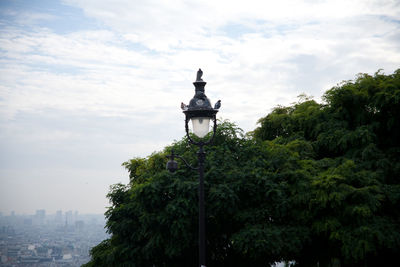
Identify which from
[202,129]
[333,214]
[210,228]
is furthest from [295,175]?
[202,129]

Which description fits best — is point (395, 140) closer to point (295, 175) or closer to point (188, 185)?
point (295, 175)

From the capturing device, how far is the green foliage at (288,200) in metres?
15.6

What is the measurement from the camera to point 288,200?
16266 millimetres

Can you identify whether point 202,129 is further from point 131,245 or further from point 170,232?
point 131,245

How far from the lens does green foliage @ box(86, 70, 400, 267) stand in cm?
1556

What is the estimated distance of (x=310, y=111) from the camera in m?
22.8

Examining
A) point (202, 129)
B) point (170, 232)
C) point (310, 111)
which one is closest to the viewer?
point (202, 129)

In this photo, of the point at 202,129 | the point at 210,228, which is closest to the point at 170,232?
the point at 210,228

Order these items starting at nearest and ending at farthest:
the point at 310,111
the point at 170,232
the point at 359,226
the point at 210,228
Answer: the point at 359,226 < the point at 170,232 < the point at 210,228 < the point at 310,111

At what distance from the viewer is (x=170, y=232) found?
54.7 feet

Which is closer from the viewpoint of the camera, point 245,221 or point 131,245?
point 245,221

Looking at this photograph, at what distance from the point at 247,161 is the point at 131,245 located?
20.6 ft

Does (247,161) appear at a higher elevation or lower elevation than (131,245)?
higher

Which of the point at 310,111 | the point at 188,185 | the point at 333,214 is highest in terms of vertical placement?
the point at 310,111
